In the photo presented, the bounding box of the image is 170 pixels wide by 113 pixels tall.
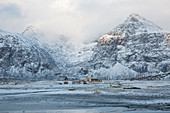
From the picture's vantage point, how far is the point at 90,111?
31.2 metres

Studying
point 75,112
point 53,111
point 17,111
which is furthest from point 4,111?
point 75,112

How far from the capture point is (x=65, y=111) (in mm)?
31516

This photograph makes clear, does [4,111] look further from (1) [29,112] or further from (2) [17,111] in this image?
(1) [29,112]

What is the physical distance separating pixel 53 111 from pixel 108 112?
774 centimetres

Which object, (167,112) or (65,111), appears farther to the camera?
(65,111)

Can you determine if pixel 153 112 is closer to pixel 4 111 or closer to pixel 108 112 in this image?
pixel 108 112

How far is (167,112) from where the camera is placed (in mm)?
29531

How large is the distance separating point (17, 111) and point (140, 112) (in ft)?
55.6

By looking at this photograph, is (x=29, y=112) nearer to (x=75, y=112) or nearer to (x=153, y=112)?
(x=75, y=112)

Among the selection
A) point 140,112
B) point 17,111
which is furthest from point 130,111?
point 17,111

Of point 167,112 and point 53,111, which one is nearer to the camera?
point 167,112

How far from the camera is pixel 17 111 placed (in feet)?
103

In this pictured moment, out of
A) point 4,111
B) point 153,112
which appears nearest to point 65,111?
point 4,111

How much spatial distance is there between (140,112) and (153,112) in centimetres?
175
